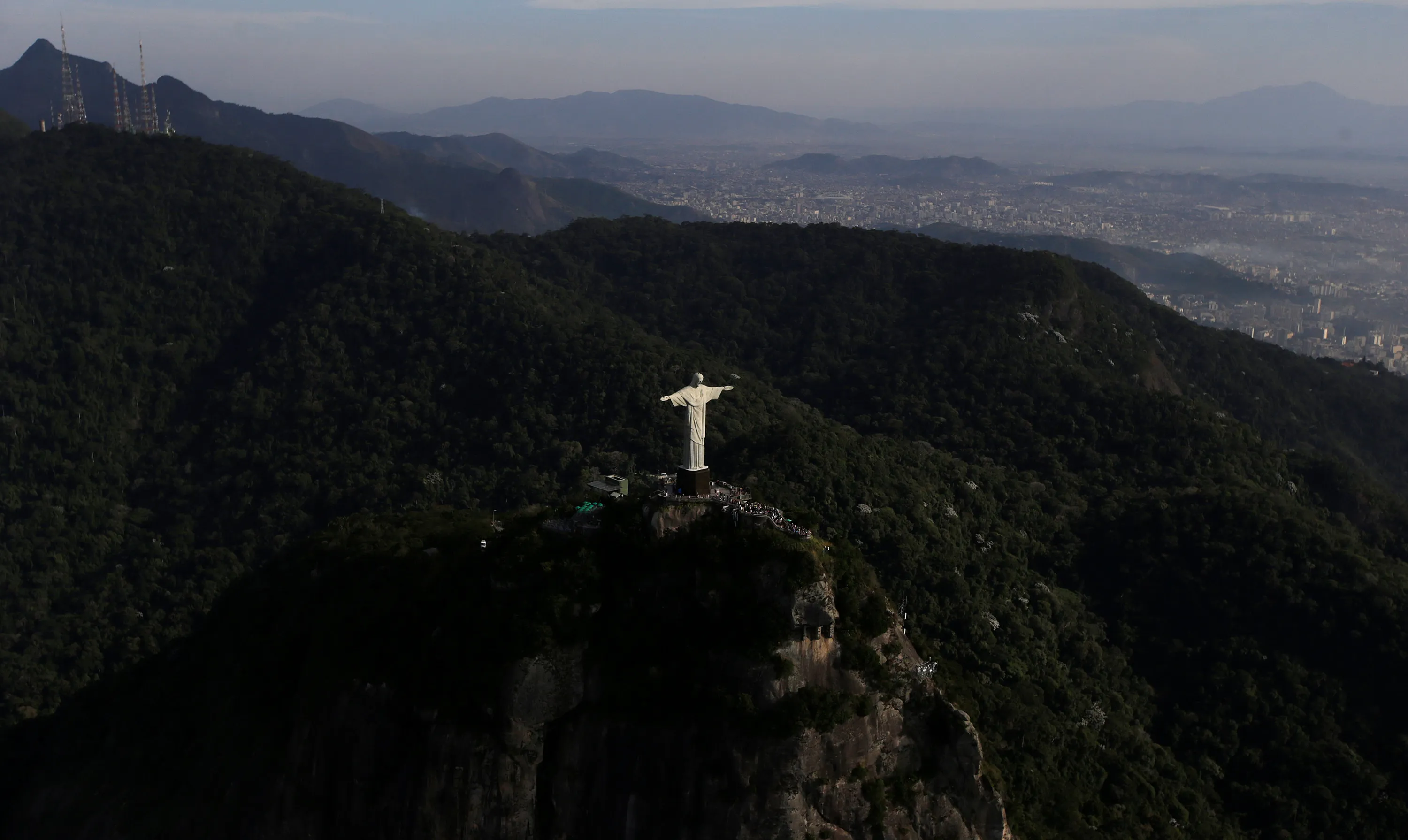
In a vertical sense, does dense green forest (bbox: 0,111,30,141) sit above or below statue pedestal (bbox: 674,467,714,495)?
above

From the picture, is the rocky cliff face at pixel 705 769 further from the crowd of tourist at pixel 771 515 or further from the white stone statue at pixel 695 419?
the white stone statue at pixel 695 419

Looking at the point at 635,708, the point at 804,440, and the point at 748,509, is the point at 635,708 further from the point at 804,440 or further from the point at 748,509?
the point at 804,440

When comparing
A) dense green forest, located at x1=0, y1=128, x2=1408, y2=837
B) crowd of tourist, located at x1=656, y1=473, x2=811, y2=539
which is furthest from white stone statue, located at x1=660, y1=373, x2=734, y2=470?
dense green forest, located at x1=0, y1=128, x2=1408, y2=837

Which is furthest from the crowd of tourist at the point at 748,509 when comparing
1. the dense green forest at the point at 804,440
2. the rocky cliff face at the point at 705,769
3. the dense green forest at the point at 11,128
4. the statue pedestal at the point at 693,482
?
the dense green forest at the point at 11,128

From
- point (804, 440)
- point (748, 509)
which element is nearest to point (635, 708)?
point (748, 509)

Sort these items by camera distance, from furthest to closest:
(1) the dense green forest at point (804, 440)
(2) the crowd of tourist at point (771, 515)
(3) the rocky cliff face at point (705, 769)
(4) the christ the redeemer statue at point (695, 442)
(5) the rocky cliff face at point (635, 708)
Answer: (1) the dense green forest at point (804, 440)
(4) the christ the redeemer statue at point (695, 442)
(2) the crowd of tourist at point (771, 515)
(5) the rocky cliff face at point (635, 708)
(3) the rocky cliff face at point (705, 769)

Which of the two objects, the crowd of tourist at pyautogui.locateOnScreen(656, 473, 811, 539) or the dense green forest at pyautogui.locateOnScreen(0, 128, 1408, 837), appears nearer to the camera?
the crowd of tourist at pyautogui.locateOnScreen(656, 473, 811, 539)

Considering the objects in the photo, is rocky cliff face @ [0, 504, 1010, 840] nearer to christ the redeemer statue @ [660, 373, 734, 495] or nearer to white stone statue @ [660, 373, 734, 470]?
christ the redeemer statue @ [660, 373, 734, 495]

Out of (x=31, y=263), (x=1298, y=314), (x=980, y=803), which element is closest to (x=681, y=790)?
(x=980, y=803)
